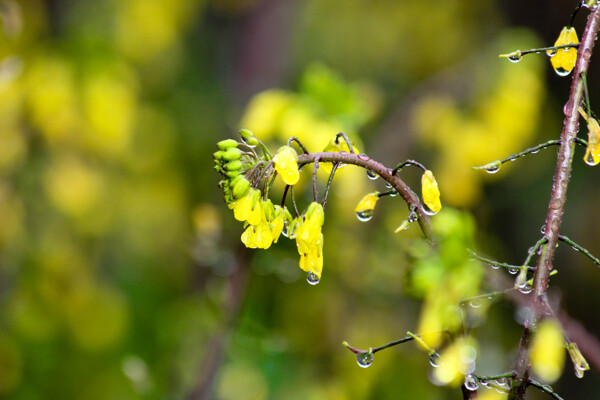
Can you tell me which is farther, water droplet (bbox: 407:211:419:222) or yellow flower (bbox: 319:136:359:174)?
yellow flower (bbox: 319:136:359:174)

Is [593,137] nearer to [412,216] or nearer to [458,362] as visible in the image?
[412,216]

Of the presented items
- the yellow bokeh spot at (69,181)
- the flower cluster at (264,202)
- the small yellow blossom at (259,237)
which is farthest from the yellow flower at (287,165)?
the yellow bokeh spot at (69,181)

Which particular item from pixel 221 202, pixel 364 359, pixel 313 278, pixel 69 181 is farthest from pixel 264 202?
pixel 221 202

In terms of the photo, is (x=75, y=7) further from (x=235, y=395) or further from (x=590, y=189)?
(x=590, y=189)

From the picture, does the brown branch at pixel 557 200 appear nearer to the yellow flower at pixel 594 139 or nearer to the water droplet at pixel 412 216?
the yellow flower at pixel 594 139

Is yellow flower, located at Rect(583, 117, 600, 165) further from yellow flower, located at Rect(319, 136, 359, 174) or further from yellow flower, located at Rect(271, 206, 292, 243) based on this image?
yellow flower, located at Rect(271, 206, 292, 243)

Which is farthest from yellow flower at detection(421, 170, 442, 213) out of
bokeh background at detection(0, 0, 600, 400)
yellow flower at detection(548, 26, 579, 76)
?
bokeh background at detection(0, 0, 600, 400)
